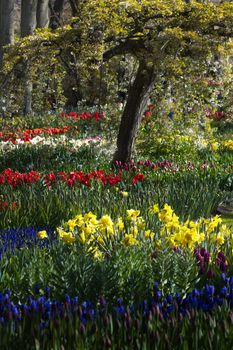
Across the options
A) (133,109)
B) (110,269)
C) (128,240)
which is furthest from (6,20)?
(110,269)

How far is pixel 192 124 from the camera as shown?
1334 centimetres

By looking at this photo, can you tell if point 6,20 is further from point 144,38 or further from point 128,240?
point 128,240

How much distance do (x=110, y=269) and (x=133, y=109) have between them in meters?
6.76

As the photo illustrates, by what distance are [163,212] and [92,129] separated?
10903 millimetres

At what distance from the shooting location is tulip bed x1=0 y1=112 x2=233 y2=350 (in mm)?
3369

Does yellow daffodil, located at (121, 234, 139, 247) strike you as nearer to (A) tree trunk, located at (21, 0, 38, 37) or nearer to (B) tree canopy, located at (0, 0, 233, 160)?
(B) tree canopy, located at (0, 0, 233, 160)

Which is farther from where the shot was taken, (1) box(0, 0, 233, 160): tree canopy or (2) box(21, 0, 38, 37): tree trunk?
(2) box(21, 0, 38, 37): tree trunk

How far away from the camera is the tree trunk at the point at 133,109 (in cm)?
1072

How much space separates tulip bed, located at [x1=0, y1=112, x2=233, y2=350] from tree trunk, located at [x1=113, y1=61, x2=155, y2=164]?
2353 mm

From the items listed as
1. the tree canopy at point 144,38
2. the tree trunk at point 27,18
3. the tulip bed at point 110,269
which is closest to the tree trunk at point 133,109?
the tree canopy at point 144,38

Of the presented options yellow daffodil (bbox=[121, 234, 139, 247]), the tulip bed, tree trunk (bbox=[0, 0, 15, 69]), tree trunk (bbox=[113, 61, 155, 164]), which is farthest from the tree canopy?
tree trunk (bbox=[0, 0, 15, 69])

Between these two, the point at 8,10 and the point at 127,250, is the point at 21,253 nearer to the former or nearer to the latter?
the point at 127,250

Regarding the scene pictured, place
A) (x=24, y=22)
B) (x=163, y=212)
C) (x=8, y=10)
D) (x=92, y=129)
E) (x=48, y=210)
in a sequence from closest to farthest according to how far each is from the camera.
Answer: (x=163, y=212)
(x=48, y=210)
(x=92, y=129)
(x=8, y=10)
(x=24, y=22)

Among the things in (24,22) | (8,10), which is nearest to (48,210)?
(8,10)
